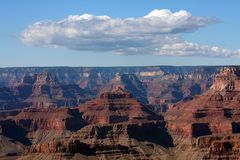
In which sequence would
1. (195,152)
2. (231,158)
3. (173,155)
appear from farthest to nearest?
(173,155) < (195,152) < (231,158)

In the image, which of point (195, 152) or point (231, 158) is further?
point (195, 152)

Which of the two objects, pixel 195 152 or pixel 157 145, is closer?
pixel 195 152

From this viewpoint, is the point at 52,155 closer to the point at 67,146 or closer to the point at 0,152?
the point at 67,146

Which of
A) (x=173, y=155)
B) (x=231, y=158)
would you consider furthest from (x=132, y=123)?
(x=231, y=158)

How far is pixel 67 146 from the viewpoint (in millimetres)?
140125

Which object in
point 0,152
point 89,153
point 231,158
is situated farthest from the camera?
point 0,152

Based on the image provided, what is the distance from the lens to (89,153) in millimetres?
142375

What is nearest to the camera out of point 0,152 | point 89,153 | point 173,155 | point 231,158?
point 231,158

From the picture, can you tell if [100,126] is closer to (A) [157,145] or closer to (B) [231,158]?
(A) [157,145]

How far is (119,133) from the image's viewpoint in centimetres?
19175

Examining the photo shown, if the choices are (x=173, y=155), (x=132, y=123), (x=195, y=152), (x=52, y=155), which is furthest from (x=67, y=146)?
(x=132, y=123)

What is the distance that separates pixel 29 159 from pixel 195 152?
121 ft

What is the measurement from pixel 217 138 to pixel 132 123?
52118 millimetres

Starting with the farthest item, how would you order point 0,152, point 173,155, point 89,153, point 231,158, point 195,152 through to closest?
point 0,152 < point 173,155 < point 195,152 < point 89,153 < point 231,158
